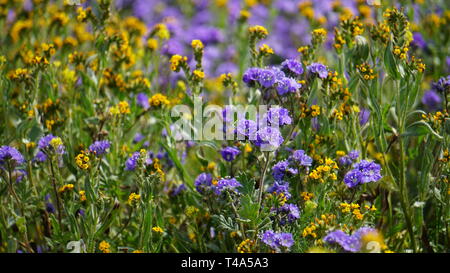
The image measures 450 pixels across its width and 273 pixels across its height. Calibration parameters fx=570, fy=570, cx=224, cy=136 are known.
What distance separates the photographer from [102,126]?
3.19 metres

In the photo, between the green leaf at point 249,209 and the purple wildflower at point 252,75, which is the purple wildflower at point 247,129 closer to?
the green leaf at point 249,209

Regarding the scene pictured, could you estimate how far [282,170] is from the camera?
8.65 ft

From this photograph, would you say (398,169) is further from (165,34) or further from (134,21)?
(134,21)

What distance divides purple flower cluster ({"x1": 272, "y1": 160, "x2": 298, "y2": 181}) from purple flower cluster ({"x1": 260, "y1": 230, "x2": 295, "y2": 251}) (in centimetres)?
41

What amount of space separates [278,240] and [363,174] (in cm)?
49

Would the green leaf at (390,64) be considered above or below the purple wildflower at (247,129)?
above

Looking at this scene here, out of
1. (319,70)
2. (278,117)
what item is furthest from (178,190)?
(319,70)

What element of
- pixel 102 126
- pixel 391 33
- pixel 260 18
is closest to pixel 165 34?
pixel 102 126

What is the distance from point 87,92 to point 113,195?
728 millimetres

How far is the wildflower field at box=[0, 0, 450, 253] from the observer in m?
2.49

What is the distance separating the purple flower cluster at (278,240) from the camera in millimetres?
2265

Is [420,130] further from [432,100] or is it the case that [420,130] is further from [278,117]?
[432,100]

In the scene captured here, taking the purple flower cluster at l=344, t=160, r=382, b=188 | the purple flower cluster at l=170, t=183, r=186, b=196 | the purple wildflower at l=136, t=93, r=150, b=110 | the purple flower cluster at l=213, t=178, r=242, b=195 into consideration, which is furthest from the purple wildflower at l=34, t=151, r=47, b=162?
the purple flower cluster at l=344, t=160, r=382, b=188

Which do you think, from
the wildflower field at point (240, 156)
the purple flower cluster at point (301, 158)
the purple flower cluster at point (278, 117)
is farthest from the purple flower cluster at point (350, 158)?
the purple flower cluster at point (278, 117)
